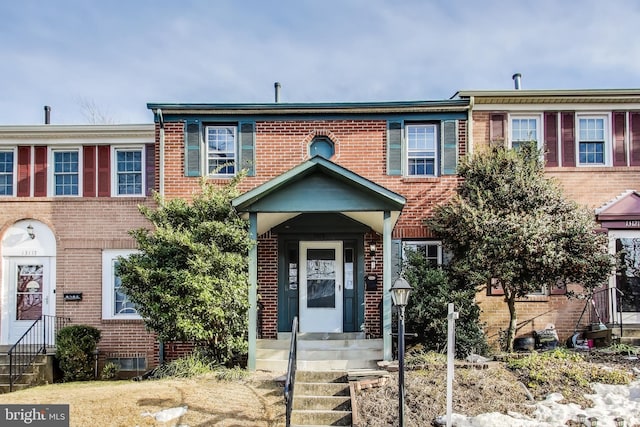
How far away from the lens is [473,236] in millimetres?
10977

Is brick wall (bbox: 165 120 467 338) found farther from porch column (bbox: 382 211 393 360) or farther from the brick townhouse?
porch column (bbox: 382 211 393 360)

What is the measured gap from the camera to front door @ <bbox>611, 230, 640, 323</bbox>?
510 inches

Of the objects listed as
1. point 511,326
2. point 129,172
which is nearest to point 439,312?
point 511,326

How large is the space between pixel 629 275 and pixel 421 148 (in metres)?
5.96

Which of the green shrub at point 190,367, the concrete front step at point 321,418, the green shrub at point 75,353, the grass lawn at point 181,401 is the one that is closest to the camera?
the grass lawn at point 181,401

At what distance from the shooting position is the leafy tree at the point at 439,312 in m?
10.7

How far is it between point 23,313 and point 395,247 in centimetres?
977

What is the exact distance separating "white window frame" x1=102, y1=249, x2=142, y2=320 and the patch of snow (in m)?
9.19

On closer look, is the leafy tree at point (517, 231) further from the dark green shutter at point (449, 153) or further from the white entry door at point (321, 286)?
the white entry door at point (321, 286)

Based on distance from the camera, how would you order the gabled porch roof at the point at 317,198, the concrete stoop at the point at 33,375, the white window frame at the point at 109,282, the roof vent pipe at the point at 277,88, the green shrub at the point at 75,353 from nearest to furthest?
the gabled porch roof at the point at 317,198
the concrete stoop at the point at 33,375
the green shrub at the point at 75,353
the white window frame at the point at 109,282
the roof vent pipe at the point at 277,88

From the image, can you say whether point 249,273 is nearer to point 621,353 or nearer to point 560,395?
point 560,395

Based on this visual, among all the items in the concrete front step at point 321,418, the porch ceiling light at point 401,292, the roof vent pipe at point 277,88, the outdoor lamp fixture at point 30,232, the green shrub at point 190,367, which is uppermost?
the roof vent pipe at point 277,88

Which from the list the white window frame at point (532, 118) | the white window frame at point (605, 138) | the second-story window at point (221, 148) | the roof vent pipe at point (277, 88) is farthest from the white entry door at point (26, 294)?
the white window frame at point (605, 138)

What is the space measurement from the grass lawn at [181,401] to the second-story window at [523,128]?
326 inches
